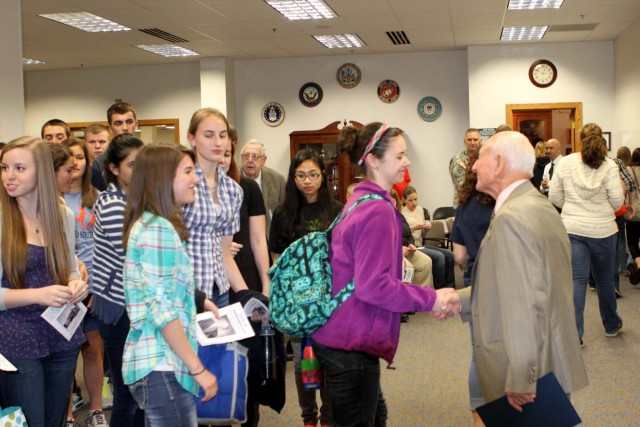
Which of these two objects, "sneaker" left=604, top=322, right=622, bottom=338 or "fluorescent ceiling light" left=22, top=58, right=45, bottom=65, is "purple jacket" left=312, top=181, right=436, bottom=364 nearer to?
"sneaker" left=604, top=322, right=622, bottom=338

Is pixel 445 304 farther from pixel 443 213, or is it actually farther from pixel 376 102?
pixel 376 102

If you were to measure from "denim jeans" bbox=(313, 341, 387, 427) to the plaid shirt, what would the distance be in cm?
62

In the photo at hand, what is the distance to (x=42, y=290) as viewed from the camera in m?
2.67

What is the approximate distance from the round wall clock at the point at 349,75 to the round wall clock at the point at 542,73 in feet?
9.84

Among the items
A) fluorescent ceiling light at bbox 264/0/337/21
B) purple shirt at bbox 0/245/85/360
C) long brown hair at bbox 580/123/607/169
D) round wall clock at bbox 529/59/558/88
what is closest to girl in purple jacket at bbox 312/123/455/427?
purple shirt at bbox 0/245/85/360

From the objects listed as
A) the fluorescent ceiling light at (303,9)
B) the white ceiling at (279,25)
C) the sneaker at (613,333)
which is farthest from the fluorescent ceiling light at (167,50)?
the sneaker at (613,333)

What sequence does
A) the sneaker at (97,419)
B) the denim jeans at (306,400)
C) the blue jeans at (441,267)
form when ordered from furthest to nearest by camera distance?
the blue jeans at (441,267) < the sneaker at (97,419) < the denim jeans at (306,400)

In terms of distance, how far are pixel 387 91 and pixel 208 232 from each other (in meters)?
10.3

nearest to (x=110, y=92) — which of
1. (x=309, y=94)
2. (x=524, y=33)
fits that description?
(x=309, y=94)

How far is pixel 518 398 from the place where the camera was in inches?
93.0

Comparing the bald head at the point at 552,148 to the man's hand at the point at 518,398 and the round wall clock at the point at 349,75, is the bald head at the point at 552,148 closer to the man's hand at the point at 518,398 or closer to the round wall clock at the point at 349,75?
the round wall clock at the point at 349,75

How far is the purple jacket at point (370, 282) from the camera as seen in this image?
8.02ft

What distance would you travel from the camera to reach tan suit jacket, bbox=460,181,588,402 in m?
2.31

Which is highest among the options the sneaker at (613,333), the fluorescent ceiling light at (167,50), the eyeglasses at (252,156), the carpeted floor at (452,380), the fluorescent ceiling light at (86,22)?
the fluorescent ceiling light at (167,50)
